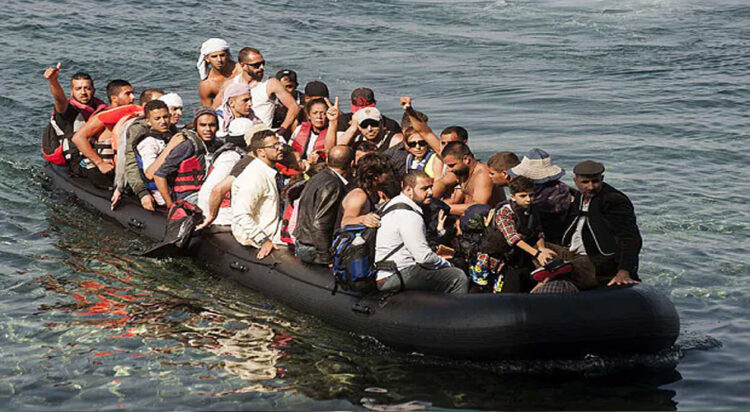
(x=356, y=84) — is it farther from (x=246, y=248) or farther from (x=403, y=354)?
(x=403, y=354)

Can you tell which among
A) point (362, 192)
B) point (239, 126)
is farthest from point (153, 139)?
point (362, 192)

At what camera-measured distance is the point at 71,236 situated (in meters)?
10.9

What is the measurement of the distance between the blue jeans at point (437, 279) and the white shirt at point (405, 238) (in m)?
0.05

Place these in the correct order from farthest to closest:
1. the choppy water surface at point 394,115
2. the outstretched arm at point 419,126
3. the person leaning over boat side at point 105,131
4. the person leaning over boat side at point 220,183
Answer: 1. the person leaning over boat side at point 105,131
2. the person leaning over boat side at point 220,183
3. the outstretched arm at point 419,126
4. the choppy water surface at point 394,115

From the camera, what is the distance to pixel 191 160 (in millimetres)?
9547

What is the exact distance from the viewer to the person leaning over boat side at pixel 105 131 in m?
10.7

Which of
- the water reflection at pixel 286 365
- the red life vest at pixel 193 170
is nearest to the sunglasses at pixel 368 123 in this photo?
the red life vest at pixel 193 170

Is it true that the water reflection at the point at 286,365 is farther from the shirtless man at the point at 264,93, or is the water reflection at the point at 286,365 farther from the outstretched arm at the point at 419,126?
the shirtless man at the point at 264,93

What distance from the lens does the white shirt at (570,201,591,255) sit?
7469mm

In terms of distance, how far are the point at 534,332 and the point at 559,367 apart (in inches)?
18.7

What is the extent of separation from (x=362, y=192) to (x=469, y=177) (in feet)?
3.58

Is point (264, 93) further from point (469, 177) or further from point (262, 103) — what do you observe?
point (469, 177)

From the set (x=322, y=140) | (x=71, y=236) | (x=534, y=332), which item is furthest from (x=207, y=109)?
(x=534, y=332)

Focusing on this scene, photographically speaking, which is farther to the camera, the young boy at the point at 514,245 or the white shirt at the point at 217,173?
the white shirt at the point at 217,173
